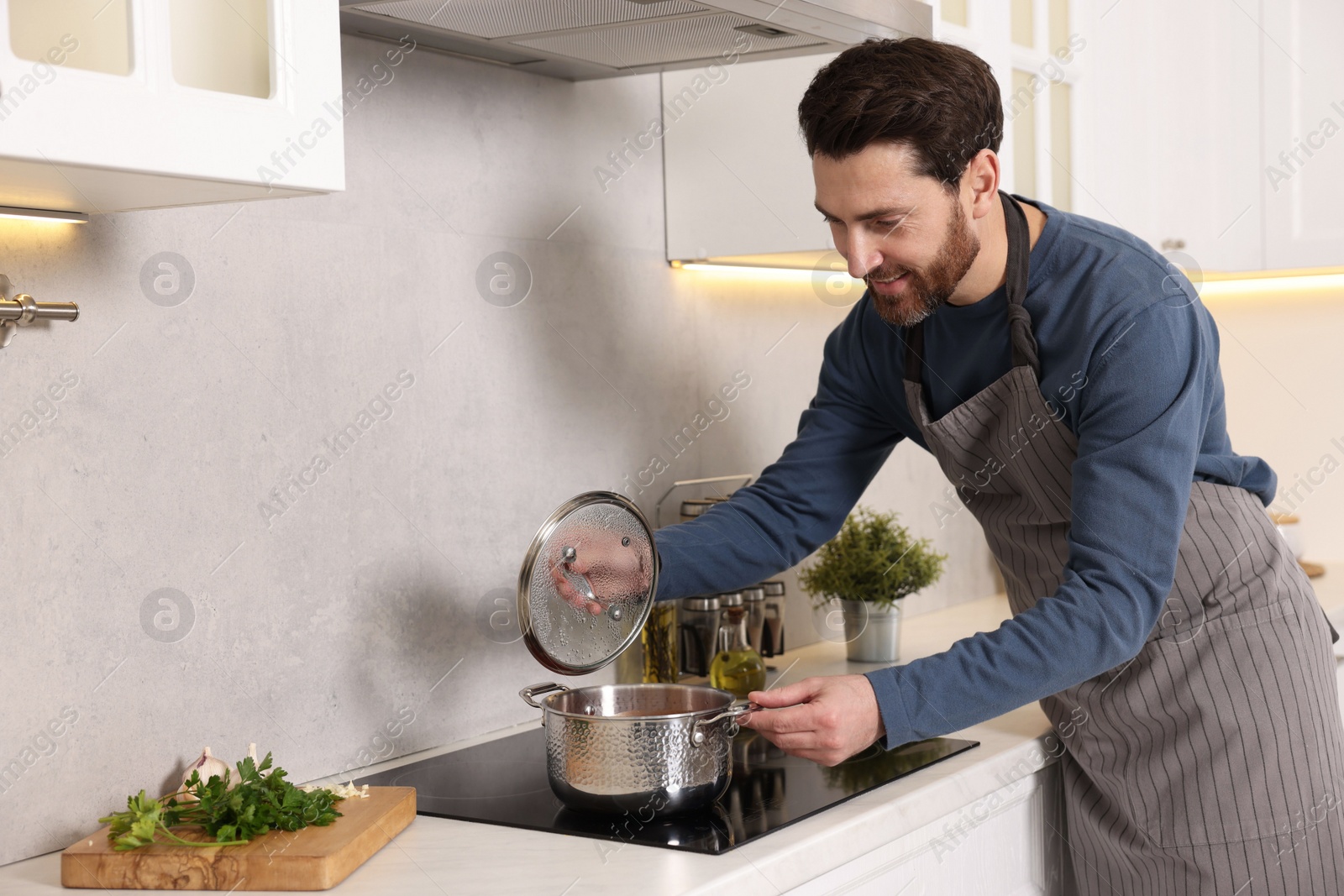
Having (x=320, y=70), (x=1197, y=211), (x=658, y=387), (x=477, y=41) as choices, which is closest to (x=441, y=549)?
(x=658, y=387)

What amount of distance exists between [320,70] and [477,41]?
0.51 metres

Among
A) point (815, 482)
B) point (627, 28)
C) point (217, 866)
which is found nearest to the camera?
point (217, 866)

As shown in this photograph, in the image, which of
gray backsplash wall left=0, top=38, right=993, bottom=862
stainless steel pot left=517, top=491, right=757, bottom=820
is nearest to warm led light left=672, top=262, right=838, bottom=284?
gray backsplash wall left=0, top=38, right=993, bottom=862

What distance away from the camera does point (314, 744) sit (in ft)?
4.31

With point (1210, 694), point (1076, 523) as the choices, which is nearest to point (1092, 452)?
point (1076, 523)

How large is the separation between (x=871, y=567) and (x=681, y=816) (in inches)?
31.6

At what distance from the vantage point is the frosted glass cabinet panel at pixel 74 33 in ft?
2.49

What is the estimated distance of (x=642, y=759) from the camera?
3.72 ft

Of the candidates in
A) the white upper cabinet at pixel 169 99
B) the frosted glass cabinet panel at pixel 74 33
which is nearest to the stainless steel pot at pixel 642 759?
the white upper cabinet at pixel 169 99

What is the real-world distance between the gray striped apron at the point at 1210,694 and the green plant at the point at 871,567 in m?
0.51

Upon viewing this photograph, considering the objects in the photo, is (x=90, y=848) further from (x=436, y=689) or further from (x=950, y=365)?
(x=950, y=365)

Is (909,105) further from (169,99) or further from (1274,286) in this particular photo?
(1274,286)

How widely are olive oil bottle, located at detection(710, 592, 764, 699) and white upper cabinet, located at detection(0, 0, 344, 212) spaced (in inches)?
33.7

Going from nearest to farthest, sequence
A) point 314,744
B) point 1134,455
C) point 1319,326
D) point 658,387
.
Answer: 1. point 1134,455
2. point 314,744
3. point 658,387
4. point 1319,326
